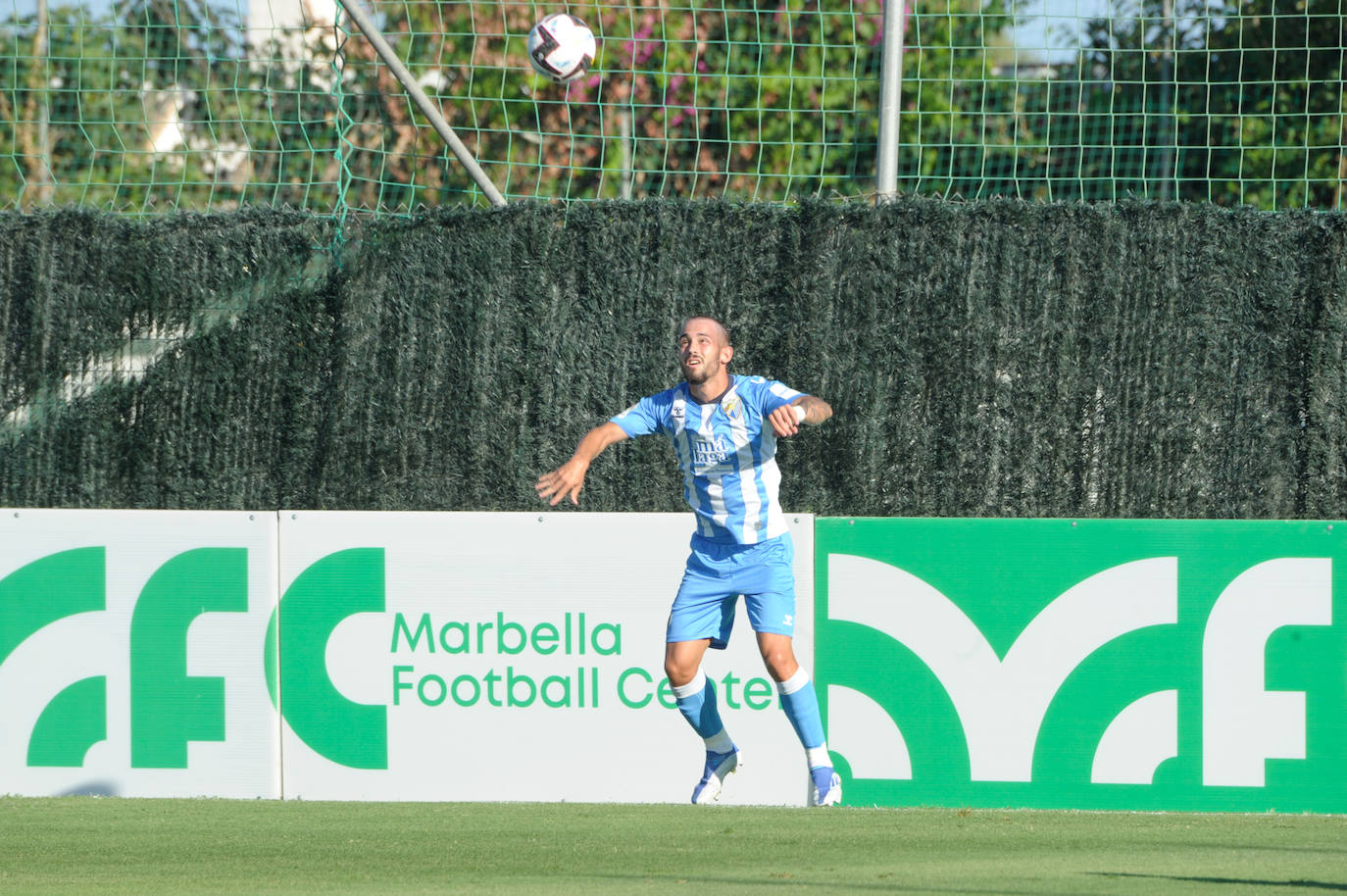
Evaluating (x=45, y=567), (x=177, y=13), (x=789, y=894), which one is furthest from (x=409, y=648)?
(x=177, y=13)

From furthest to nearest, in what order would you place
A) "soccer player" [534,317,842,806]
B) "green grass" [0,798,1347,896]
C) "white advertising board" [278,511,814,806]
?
"white advertising board" [278,511,814,806] → "soccer player" [534,317,842,806] → "green grass" [0,798,1347,896]

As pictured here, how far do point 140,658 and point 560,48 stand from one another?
12.0 ft

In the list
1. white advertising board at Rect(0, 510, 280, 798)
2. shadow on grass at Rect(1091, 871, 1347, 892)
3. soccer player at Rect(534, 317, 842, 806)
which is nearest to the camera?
shadow on grass at Rect(1091, 871, 1347, 892)

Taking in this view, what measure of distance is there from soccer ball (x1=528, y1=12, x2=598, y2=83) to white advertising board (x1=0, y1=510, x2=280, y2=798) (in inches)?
105

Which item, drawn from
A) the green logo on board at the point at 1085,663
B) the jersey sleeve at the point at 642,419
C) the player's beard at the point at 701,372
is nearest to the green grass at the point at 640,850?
the green logo on board at the point at 1085,663

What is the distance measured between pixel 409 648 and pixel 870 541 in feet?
7.35

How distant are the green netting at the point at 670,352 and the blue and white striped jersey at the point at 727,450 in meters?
1.10

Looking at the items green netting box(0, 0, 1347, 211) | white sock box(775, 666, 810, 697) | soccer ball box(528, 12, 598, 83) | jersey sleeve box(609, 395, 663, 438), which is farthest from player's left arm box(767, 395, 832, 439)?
soccer ball box(528, 12, 598, 83)

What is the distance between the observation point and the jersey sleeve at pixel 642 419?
6785 mm

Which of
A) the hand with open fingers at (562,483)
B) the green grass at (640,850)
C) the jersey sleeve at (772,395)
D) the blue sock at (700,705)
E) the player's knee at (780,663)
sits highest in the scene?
the jersey sleeve at (772,395)

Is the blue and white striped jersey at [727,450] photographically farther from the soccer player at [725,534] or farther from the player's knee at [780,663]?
the player's knee at [780,663]

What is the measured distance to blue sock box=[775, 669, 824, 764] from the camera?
22.2 feet

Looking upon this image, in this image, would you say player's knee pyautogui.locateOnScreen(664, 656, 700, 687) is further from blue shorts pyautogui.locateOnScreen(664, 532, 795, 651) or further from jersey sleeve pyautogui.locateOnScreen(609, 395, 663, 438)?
jersey sleeve pyautogui.locateOnScreen(609, 395, 663, 438)

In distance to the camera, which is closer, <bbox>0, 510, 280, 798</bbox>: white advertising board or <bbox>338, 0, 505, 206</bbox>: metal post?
<bbox>0, 510, 280, 798</bbox>: white advertising board
